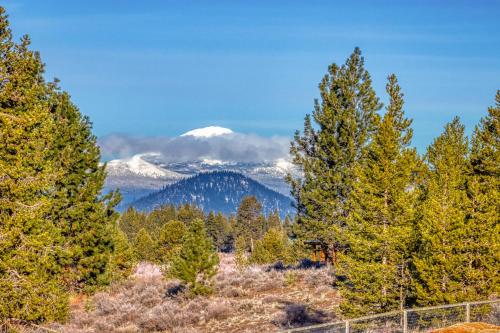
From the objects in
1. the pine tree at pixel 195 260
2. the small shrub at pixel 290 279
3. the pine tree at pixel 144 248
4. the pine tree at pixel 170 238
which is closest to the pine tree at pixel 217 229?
the pine tree at pixel 144 248

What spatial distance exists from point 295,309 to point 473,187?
1097cm

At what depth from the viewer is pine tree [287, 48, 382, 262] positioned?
33719 mm

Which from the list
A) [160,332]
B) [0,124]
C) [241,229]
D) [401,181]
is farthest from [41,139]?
[241,229]

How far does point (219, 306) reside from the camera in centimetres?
2830

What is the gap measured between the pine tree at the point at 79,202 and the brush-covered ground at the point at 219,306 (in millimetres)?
2074

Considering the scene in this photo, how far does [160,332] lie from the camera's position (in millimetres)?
26016

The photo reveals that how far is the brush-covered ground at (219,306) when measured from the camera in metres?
25.9

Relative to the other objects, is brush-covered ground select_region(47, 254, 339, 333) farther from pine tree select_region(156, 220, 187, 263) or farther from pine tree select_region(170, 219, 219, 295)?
pine tree select_region(156, 220, 187, 263)

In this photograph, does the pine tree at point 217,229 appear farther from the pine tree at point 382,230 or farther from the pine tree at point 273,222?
the pine tree at point 382,230

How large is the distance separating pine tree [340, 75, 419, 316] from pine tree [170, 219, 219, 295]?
11.2m

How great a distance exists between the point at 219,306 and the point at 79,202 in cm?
1022

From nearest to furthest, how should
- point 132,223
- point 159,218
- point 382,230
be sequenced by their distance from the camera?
point 382,230 → point 132,223 → point 159,218

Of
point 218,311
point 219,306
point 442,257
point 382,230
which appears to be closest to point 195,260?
point 219,306

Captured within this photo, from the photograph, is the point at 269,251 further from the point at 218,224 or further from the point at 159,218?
the point at 159,218
